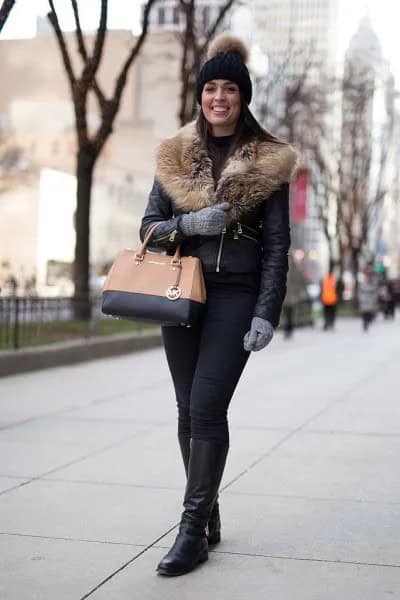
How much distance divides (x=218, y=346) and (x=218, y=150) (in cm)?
86

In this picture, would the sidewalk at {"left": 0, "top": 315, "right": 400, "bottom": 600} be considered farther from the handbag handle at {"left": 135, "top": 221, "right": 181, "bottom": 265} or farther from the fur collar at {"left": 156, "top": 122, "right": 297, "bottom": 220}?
the fur collar at {"left": 156, "top": 122, "right": 297, "bottom": 220}

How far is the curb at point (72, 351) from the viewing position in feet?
44.1

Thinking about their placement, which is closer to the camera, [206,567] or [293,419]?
[206,567]

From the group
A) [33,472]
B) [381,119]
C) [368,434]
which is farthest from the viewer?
[381,119]

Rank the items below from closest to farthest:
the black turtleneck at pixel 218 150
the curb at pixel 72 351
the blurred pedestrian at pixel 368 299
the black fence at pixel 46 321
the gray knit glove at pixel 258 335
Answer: the gray knit glove at pixel 258 335 < the black turtleneck at pixel 218 150 < the curb at pixel 72 351 < the black fence at pixel 46 321 < the blurred pedestrian at pixel 368 299

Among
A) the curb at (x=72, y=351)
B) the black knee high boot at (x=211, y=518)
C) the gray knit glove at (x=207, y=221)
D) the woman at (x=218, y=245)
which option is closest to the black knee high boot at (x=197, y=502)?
the woman at (x=218, y=245)

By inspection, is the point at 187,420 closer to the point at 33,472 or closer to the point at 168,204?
the point at 168,204

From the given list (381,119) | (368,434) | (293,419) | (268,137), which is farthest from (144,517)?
(381,119)

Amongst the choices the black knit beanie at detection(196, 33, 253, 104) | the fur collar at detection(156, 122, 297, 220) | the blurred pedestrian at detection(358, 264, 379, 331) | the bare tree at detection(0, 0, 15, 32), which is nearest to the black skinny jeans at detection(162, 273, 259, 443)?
the fur collar at detection(156, 122, 297, 220)

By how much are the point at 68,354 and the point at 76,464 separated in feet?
26.3

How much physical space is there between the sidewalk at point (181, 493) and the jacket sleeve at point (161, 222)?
4.29 feet

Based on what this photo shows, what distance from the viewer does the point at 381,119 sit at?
56.1 m

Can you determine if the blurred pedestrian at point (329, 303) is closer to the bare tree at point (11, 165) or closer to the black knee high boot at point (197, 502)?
the black knee high boot at point (197, 502)

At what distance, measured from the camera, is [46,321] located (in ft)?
53.8
